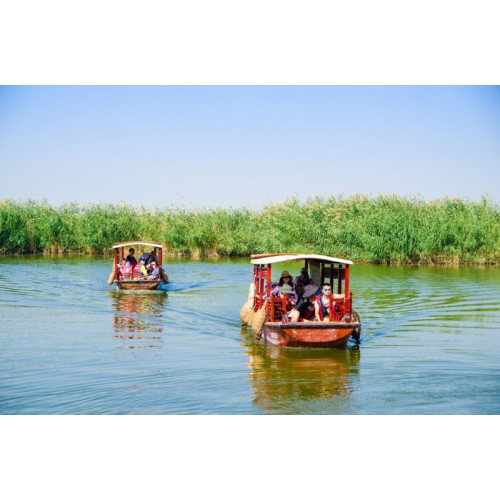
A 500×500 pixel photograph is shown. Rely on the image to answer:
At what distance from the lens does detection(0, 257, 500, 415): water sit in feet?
25.7

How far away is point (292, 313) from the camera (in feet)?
34.8

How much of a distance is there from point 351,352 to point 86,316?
5998 mm

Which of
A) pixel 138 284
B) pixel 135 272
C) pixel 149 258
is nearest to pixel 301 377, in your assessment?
pixel 138 284

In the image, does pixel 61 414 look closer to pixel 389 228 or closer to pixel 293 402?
pixel 293 402

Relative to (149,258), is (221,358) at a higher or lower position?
lower

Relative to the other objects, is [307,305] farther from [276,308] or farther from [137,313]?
[137,313]

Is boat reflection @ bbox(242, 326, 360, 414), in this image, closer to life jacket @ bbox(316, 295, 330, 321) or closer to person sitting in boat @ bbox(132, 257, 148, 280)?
life jacket @ bbox(316, 295, 330, 321)

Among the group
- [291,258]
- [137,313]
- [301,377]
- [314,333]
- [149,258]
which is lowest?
[301,377]

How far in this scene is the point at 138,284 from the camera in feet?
58.6

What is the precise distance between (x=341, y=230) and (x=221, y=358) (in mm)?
17235

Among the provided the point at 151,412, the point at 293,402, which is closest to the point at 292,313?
the point at 293,402

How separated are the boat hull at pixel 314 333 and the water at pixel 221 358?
0.18 m

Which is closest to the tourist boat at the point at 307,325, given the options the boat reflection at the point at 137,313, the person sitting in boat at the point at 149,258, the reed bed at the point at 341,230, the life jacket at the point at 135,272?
the boat reflection at the point at 137,313

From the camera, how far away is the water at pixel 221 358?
25.7 ft
